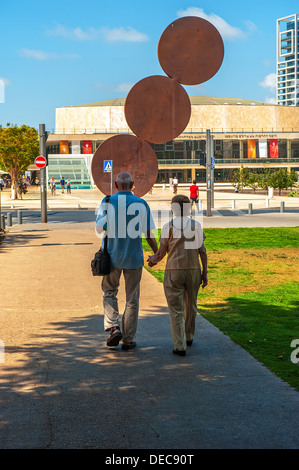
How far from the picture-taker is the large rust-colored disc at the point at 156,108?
637cm

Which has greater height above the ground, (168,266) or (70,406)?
(168,266)

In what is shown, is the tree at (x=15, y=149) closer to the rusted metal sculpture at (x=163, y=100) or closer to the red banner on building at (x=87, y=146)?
the red banner on building at (x=87, y=146)

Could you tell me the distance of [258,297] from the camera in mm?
9742

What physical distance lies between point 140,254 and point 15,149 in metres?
44.6

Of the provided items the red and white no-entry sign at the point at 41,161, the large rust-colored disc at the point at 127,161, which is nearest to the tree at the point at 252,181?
the red and white no-entry sign at the point at 41,161

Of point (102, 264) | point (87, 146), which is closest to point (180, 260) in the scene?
point (102, 264)

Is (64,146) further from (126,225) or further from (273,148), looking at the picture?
(126,225)

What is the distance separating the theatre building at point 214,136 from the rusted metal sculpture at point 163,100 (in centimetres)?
8596

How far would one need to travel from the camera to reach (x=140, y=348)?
6641 mm

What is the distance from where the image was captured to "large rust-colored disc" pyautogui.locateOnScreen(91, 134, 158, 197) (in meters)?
6.26

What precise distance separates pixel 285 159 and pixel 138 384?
98.8 metres

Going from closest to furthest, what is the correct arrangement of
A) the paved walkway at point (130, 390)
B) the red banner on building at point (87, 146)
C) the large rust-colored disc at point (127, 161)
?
the paved walkway at point (130, 390), the large rust-colored disc at point (127, 161), the red banner on building at point (87, 146)
